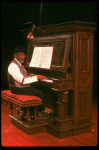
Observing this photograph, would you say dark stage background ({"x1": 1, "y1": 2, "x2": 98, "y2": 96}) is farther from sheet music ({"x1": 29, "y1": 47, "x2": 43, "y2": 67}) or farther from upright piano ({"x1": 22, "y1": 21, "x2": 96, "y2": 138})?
upright piano ({"x1": 22, "y1": 21, "x2": 96, "y2": 138})

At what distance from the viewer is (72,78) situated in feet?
11.4

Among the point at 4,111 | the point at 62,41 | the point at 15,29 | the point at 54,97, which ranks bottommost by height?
the point at 4,111

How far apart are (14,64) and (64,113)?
1.20 m

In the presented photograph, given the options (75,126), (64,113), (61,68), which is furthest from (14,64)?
(75,126)

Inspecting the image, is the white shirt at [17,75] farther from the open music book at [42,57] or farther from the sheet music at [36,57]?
the sheet music at [36,57]

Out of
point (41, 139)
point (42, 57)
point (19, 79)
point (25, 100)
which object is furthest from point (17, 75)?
point (41, 139)

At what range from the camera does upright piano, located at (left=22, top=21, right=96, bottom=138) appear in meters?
3.43

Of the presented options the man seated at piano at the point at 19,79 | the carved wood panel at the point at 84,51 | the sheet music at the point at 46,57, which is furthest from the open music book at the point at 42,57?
the carved wood panel at the point at 84,51

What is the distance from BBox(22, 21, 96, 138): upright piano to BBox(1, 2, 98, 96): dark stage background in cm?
168

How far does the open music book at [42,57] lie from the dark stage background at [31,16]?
1212 mm

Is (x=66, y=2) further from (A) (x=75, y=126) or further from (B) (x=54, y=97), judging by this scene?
(A) (x=75, y=126)

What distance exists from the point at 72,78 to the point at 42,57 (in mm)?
801

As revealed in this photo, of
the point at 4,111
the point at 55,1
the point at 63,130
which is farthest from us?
the point at 55,1

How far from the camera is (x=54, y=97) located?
13.3 feet
